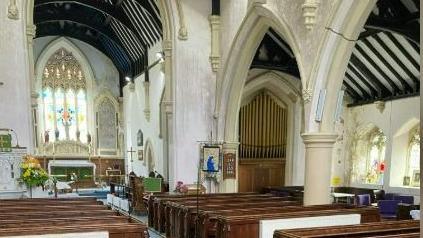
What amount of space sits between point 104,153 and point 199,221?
1600 cm

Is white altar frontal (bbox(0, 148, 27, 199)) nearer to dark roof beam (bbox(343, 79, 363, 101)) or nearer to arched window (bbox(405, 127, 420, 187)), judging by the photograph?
arched window (bbox(405, 127, 420, 187))

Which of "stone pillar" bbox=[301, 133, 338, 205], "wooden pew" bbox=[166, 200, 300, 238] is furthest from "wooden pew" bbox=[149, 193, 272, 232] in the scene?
"stone pillar" bbox=[301, 133, 338, 205]

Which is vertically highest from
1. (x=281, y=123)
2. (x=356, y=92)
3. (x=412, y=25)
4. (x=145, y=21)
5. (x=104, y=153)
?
(x=145, y=21)

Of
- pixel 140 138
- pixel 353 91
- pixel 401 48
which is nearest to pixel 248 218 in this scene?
pixel 401 48

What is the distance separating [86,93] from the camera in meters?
21.2

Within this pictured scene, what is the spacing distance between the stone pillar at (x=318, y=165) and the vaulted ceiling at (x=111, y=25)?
8244 millimetres

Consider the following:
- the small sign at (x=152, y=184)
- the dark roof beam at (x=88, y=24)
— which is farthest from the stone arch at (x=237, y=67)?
the dark roof beam at (x=88, y=24)

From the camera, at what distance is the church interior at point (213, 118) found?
6016mm

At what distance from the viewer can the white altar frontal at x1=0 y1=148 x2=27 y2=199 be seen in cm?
779

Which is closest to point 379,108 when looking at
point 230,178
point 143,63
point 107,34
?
point 230,178

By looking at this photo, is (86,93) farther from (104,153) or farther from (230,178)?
(230,178)

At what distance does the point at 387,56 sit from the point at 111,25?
11910 mm

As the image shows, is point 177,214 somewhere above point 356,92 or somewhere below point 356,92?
below

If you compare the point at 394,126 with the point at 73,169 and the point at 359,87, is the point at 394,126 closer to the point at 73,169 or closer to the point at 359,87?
the point at 359,87
